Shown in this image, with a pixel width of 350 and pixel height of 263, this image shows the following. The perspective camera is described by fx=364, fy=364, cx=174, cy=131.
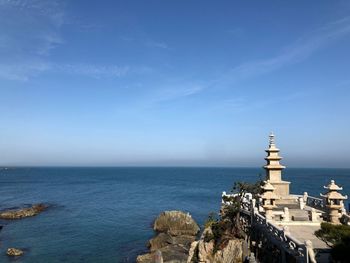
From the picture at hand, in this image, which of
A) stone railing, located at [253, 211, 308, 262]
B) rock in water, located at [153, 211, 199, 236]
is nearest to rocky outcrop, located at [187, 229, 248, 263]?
stone railing, located at [253, 211, 308, 262]

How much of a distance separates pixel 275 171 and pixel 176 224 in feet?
64.7

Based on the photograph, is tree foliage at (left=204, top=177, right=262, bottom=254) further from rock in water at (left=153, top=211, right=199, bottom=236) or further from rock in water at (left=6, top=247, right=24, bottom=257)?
rock in water at (left=6, top=247, right=24, bottom=257)

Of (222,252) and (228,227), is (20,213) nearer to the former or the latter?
(228,227)

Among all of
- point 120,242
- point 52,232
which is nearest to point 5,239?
point 52,232

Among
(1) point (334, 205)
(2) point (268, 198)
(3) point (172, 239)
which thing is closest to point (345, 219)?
(1) point (334, 205)

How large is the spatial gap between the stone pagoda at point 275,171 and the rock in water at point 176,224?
17.2m

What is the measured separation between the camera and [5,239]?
4656 cm

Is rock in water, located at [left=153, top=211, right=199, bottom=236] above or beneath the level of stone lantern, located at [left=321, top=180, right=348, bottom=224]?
beneath

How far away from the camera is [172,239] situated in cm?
4131

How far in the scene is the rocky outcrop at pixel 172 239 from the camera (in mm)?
35375

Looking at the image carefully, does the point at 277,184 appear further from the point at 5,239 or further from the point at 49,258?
the point at 5,239

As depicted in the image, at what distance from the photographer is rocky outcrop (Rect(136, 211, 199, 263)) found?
1393 inches

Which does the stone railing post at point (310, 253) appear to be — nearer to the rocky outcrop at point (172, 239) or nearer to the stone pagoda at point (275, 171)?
the rocky outcrop at point (172, 239)

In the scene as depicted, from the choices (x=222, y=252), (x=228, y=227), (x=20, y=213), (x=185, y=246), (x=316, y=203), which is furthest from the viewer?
(x=20, y=213)
